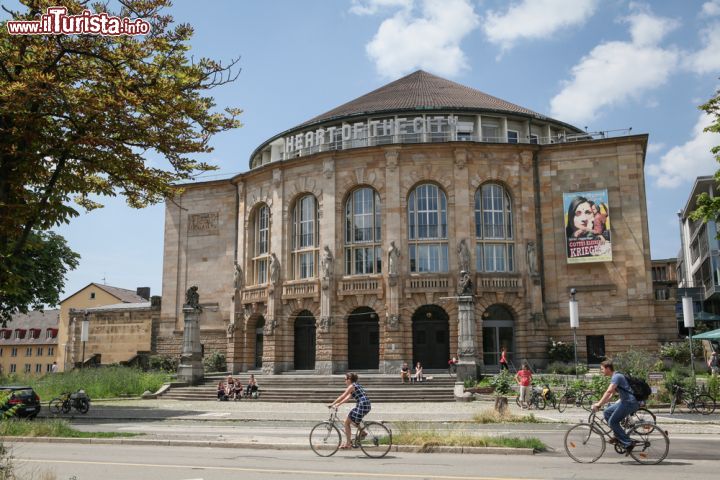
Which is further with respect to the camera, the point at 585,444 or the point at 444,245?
the point at 444,245

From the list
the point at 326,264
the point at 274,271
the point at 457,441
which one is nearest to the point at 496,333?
the point at 326,264

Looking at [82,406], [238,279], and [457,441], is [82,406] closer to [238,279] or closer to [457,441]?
[457,441]

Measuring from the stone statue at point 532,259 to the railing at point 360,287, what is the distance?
872 centimetres

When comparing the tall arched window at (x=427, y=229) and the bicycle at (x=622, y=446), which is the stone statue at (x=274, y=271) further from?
the bicycle at (x=622, y=446)

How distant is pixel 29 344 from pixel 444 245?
211 feet

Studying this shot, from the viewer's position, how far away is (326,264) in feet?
133

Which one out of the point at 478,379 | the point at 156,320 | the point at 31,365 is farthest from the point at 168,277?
the point at 31,365

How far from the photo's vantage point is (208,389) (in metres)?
35.9

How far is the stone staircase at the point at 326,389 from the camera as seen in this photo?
3134cm

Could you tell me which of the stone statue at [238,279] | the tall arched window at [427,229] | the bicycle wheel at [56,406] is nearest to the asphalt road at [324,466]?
the bicycle wheel at [56,406]

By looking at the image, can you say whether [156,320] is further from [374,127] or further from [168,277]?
[374,127]

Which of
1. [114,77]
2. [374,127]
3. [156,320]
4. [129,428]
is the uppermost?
[374,127]

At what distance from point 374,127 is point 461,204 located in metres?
8.12

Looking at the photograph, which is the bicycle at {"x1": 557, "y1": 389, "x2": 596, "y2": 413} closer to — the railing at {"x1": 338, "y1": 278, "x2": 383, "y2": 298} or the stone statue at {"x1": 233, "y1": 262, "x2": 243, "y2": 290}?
the railing at {"x1": 338, "y1": 278, "x2": 383, "y2": 298}
